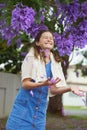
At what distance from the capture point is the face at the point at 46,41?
12.0 ft

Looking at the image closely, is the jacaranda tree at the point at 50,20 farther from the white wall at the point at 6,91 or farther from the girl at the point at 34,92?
the white wall at the point at 6,91

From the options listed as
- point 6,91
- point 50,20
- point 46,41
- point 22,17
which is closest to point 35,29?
point 50,20

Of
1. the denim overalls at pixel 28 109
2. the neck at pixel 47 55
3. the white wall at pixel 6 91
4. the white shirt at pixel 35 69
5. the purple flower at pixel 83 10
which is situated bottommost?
the white wall at pixel 6 91

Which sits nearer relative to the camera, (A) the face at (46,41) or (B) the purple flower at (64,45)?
(A) the face at (46,41)

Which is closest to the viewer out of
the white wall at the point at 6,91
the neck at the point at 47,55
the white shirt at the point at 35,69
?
the white shirt at the point at 35,69

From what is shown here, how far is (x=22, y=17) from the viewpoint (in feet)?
14.7

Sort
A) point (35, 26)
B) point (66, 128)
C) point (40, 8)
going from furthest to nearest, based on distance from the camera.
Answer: point (66, 128) < point (35, 26) < point (40, 8)

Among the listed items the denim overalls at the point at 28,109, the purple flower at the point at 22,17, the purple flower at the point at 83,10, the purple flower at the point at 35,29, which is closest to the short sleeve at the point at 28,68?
the denim overalls at the point at 28,109

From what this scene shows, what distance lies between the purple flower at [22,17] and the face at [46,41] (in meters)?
0.80

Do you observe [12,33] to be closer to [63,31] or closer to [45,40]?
[63,31]

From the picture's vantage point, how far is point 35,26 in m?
5.28

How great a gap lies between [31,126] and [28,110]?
141 mm

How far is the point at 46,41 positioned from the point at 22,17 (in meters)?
0.89

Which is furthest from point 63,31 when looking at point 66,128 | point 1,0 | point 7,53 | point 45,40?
point 7,53
